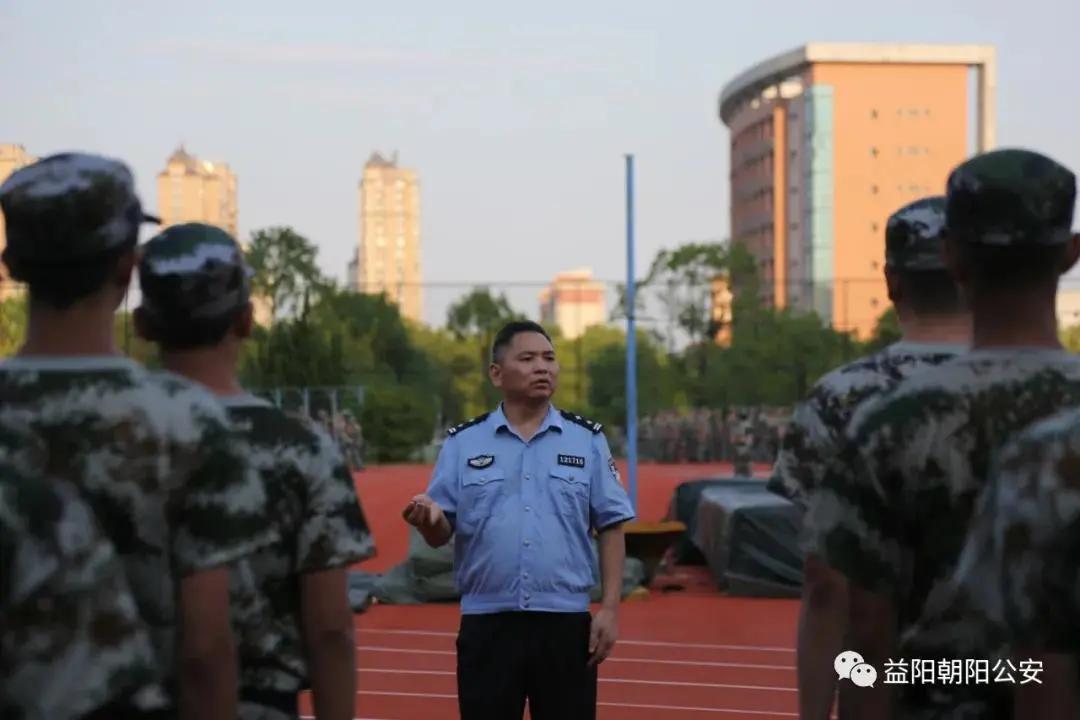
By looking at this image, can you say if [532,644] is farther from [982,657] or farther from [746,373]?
[746,373]

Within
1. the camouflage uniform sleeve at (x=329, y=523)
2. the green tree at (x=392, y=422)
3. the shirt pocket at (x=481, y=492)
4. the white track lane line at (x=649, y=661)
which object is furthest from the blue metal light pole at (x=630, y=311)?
the green tree at (x=392, y=422)

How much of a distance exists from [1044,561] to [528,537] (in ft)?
10.5

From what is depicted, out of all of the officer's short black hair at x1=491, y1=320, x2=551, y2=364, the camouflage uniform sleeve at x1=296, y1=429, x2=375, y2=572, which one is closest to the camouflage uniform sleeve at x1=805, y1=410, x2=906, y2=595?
the camouflage uniform sleeve at x1=296, y1=429, x2=375, y2=572

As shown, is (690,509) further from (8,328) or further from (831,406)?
(8,328)

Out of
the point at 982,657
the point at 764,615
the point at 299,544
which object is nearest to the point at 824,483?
the point at 982,657

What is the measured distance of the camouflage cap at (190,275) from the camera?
3.19 metres

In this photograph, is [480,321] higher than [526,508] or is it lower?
higher

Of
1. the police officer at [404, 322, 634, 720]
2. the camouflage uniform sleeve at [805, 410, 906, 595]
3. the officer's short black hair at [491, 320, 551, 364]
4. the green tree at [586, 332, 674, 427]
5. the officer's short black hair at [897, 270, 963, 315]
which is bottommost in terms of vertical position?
the green tree at [586, 332, 674, 427]

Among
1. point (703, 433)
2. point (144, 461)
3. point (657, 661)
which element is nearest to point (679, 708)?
point (657, 661)

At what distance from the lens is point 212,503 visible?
2707mm

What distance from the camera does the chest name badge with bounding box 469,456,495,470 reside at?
5398 millimetres

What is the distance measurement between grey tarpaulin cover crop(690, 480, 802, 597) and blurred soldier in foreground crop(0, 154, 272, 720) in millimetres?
12476

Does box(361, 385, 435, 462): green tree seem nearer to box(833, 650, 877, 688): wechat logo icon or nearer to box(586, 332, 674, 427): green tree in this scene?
box(586, 332, 674, 427): green tree

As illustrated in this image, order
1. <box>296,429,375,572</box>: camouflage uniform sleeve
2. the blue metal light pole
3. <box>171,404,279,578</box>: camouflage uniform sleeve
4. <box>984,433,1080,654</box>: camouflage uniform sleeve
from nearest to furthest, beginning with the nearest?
<box>984,433,1080,654</box>: camouflage uniform sleeve → <box>171,404,279,578</box>: camouflage uniform sleeve → <box>296,429,375,572</box>: camouflage uniform sleeve → the blue metal light pole
